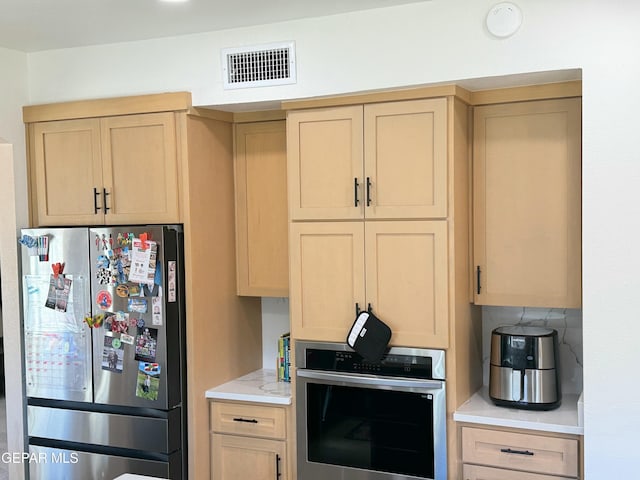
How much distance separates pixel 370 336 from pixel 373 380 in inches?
9.0

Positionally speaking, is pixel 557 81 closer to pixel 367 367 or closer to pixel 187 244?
pixel 367 367

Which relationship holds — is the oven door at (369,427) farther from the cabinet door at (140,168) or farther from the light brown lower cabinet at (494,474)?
the cabinet door at (140,168)

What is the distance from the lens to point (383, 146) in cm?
340

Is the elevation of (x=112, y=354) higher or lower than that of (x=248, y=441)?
higher

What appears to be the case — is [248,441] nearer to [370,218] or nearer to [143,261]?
[143,261]

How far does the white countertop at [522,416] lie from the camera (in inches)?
124

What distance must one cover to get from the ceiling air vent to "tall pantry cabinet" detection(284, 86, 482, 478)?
0.16 metres

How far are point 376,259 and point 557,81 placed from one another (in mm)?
1115

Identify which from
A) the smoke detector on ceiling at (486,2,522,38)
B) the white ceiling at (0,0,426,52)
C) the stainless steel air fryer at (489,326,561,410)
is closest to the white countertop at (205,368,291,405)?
the stainless steel air fryer at (489,326,561,410)

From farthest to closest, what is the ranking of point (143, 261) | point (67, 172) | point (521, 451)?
point (67, 172) < point (143, 261) < point (521, 451)

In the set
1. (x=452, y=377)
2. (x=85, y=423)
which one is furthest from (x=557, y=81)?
(x=85, y=423)

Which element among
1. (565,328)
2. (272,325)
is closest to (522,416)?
(565,328)

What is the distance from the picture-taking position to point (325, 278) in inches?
140

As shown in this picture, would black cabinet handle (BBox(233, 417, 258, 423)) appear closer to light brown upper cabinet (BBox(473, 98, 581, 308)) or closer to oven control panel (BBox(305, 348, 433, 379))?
oven control panel (BBox(305, 348, 433, 379))
